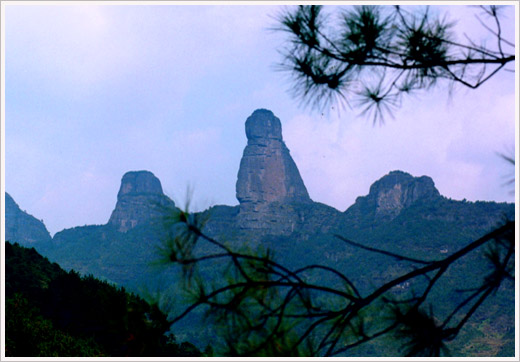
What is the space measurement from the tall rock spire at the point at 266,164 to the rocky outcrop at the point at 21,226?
3695 cm

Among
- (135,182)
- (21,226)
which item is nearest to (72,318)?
(135,182)

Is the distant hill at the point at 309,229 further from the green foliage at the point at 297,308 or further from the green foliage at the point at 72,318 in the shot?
the green foliage at the point at 297,308

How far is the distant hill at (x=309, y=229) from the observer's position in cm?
4109

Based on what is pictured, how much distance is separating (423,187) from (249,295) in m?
61.5

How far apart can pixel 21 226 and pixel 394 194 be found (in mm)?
60812

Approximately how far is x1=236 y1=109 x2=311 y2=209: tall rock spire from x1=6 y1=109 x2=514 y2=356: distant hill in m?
0.13

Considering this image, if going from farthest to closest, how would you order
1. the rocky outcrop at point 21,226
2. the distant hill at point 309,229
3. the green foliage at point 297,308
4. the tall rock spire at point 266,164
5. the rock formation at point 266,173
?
the rocky outcrop at point 21,226
the tall rock spire at point 266,164
the rock formation at point 266,173
the distant hill at point 309,229
the green foliage at point 297,308

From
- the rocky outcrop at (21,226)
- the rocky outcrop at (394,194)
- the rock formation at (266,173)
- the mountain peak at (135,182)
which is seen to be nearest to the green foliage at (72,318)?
the rocky outcrop at (394,194)

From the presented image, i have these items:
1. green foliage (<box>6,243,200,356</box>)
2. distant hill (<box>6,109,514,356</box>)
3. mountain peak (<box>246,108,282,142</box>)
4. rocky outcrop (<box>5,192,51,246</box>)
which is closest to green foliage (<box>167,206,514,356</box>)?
green foliage (<box>6,243,200,356</box>)

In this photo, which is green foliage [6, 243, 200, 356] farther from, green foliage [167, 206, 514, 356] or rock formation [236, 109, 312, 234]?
rock formation [236, 109, 312, 234]

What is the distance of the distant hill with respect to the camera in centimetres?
4109

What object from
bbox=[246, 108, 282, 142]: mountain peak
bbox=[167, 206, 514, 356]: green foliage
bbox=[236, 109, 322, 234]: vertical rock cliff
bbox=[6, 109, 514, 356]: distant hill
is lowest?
bbox=[167, 206, 514, 356]: green foliage

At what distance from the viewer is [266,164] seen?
7625cm

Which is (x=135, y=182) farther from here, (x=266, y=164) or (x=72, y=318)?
(x=72, y=318)
